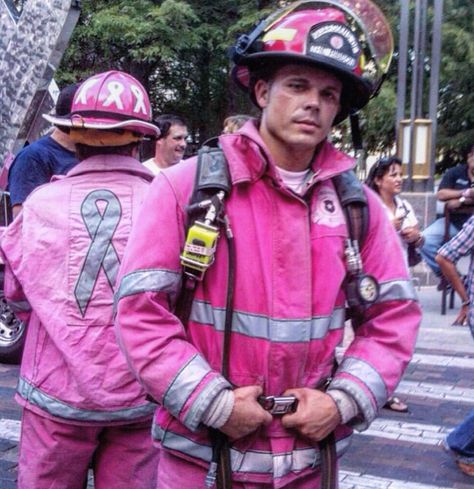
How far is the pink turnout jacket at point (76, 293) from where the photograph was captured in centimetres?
247

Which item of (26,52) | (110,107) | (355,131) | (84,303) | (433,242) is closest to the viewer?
(355,131)

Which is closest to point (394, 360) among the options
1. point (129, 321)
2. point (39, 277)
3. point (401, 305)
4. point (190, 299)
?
point (401, 305)

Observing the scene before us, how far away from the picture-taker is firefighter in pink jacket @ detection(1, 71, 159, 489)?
2479mm

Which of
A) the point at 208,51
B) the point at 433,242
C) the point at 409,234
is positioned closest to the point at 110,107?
the point at 409,234

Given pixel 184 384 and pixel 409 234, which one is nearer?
pixel 184 384

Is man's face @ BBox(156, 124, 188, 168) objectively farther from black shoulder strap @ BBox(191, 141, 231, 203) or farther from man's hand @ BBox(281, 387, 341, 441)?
man's hand @ BBox(281, 387, 341, 441)

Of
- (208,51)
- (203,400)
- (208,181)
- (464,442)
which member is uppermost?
(208,51)

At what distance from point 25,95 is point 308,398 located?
16.2ft

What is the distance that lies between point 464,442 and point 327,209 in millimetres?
2825

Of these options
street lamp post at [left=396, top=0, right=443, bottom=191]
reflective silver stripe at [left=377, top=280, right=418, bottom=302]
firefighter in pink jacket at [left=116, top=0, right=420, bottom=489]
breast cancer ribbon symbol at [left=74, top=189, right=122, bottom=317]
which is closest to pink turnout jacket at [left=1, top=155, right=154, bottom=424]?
breast cancer ribbon symbol at [left=74, top=189, right=122, bottom=317]

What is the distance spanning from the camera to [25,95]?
6309 millimetres

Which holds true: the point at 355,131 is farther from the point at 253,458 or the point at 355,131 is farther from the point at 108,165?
the point at 253,458

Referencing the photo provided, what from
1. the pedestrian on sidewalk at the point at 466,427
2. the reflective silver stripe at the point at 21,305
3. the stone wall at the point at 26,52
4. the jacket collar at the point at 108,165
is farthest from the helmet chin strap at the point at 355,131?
the stone wall at the point at 26,52

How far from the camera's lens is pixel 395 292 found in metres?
2.07
